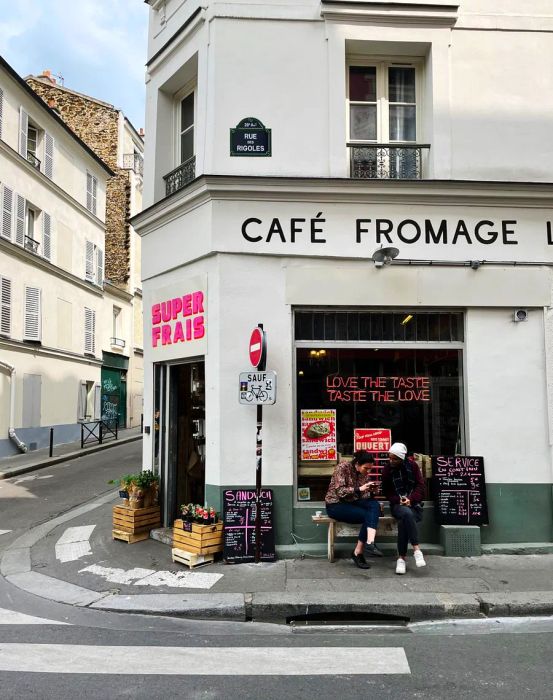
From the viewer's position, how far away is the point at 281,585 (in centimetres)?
582

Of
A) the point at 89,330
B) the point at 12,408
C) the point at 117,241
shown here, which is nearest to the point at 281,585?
the point at 12,408

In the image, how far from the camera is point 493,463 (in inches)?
284

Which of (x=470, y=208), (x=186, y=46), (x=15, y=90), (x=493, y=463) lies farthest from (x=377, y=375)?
(x=15, y=90)

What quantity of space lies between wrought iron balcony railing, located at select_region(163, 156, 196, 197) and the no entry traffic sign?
2.68 metres

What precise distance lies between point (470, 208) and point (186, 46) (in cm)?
467

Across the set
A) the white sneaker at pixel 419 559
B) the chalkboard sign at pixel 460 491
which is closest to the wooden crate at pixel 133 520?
the white sneaker at pixel 419 559

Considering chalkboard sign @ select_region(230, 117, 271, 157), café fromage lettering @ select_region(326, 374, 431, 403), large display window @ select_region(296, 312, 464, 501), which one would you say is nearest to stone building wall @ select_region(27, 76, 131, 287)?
chalkboard sign @ select_region(230, 117, 271, 157)

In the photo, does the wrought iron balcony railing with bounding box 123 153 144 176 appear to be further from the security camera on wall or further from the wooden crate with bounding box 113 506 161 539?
the security camera on wall

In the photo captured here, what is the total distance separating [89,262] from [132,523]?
17683mm

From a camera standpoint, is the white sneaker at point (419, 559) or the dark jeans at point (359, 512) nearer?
the white sneaker at point (419, 559)

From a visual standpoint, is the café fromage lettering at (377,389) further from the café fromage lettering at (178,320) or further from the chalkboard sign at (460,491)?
the café fromage lettering at (178,320)

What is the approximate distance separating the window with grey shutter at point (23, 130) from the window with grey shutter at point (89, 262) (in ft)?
16.7

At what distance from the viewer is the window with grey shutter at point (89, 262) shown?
22828 mm

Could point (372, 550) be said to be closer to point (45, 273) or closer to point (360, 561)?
point (360, 561)
